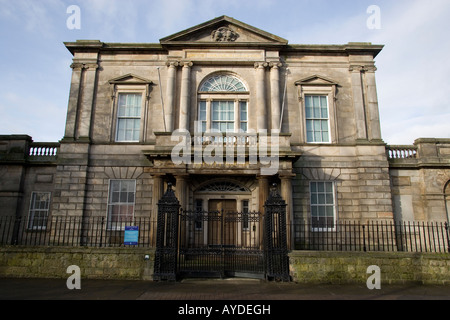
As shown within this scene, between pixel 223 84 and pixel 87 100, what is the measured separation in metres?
7.38

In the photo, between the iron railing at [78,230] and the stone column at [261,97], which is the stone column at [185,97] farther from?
the iron railing at [78,230]

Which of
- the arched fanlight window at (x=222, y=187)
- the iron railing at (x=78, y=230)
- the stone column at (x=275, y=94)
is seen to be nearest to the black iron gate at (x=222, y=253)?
the iron railing at (x=78, y=230)

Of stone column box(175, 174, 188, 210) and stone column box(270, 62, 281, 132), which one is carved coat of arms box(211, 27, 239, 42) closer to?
stone column box(270, 62, 281, 132)

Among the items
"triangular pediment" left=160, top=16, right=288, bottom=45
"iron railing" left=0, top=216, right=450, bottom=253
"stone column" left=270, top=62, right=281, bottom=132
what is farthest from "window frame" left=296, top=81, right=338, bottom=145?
"iron railing" left=0, top=216, right=450, bottom=253

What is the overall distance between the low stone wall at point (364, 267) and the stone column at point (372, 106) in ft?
25.1

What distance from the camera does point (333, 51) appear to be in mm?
17297

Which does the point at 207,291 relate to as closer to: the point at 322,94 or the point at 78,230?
the point at 78,230

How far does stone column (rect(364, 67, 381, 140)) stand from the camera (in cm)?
1633

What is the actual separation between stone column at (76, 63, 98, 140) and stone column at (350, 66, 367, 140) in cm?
1415

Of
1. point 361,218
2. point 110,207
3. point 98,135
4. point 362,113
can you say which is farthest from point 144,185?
point 362,113

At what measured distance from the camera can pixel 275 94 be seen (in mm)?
16438

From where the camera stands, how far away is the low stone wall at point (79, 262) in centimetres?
1022
